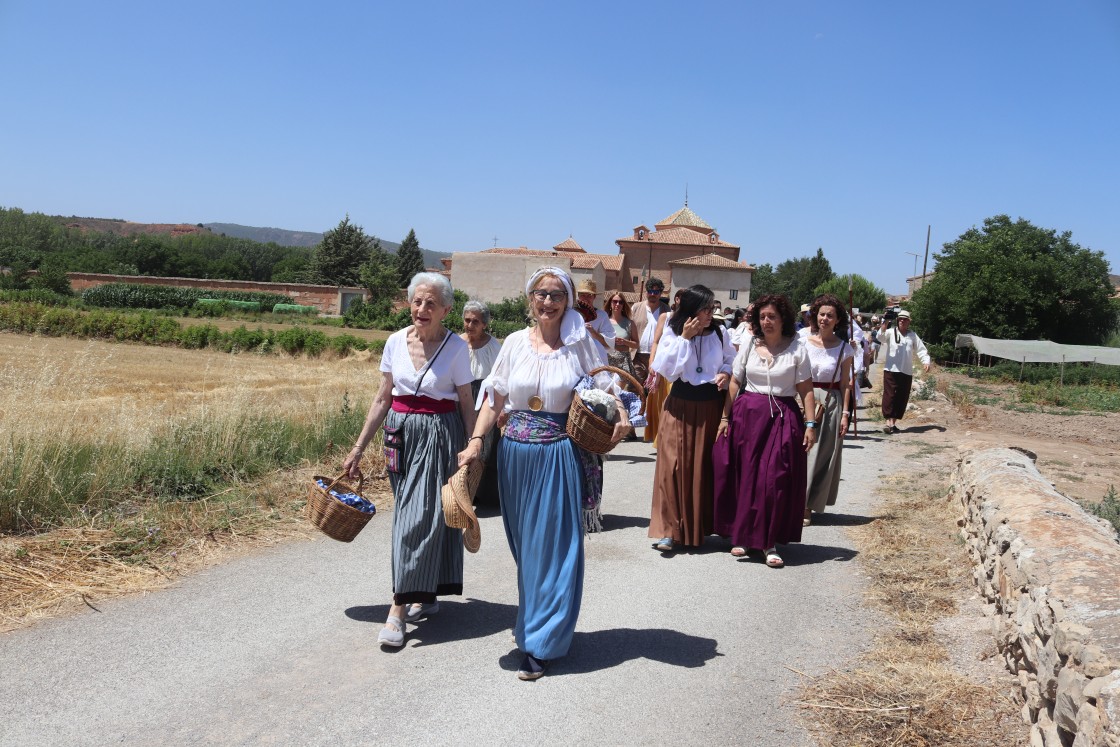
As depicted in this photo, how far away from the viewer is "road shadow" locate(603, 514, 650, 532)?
786 cm

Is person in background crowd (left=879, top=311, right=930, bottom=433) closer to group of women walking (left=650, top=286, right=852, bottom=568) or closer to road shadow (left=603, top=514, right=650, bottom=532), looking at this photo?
road shadow (left=603, top=514, right=650, bottom=532)

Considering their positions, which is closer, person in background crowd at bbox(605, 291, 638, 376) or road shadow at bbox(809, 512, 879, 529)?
road shadow at bbox(809, 512, 879, 529)

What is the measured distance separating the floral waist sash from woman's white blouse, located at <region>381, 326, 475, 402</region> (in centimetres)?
47

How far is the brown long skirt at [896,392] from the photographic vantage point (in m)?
14.3

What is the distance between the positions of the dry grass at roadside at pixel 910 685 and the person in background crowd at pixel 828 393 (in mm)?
1178

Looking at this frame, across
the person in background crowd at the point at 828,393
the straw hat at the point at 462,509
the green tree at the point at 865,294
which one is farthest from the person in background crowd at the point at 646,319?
the green tree at the point at 865,294

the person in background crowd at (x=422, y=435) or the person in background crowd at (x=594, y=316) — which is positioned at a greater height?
the person in background crowd at (x=594, y=316)

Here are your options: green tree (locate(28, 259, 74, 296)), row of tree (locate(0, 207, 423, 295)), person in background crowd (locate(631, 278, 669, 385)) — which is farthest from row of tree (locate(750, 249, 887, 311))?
person in background crowd (locate(631, 278, 669, 385))

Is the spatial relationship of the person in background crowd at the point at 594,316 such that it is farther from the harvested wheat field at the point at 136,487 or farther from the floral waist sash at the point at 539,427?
the floral waist sash at the point at 539,427

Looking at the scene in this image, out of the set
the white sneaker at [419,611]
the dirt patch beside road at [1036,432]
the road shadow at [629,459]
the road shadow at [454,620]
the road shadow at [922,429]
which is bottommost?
the road shadow at [454,620]

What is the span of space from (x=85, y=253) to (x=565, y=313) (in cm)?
9406

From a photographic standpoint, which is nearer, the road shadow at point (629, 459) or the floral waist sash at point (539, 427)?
the floral waist sash at point (539, 427)

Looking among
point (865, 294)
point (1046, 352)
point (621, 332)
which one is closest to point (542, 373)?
point (621, 332)

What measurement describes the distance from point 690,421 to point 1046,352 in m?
22.8
